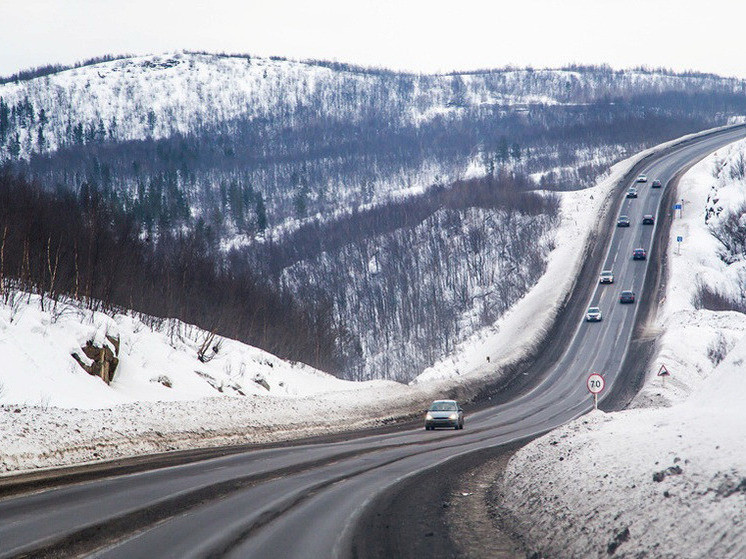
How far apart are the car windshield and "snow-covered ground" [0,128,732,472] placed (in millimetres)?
3408

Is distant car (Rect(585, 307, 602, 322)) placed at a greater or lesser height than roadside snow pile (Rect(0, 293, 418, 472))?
lesser

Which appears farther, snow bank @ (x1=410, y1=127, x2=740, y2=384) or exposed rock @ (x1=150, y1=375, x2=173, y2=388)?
snow bank @ (x1=410, y1=127, x2=740, y2=384)

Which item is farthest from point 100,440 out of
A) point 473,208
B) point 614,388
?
point 473,208

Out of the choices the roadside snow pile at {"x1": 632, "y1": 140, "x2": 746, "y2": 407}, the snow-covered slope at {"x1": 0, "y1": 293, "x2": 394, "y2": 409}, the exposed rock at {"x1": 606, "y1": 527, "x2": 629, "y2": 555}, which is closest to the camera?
the exposed rock at {"x1": 606, "y1": 527, "x2": 629, "y2": 555}

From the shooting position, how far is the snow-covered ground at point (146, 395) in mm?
20000

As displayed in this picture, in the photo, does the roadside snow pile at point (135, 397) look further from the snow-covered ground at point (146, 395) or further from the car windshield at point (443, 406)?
the car windshield at point (443, 406)

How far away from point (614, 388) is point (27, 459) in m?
44.8

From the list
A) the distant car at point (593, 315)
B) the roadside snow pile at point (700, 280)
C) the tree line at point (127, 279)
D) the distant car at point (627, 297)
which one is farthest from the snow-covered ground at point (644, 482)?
the distant car at point (627, 297)

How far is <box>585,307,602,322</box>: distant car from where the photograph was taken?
74.8 m

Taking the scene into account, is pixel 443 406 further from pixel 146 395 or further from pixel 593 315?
pixel 593 315

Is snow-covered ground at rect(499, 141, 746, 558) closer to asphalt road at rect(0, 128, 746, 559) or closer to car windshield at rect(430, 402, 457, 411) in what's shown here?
asphalt road at rect(0, 128, 746, 559)

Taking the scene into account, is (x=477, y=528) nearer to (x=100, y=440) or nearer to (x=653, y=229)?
(x=100, y=440)

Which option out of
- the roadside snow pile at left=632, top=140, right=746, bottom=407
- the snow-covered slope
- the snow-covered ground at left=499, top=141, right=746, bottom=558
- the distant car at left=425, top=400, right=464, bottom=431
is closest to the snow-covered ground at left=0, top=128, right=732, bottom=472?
the snow-covered slope

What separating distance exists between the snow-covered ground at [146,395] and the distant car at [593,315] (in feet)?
94.7
